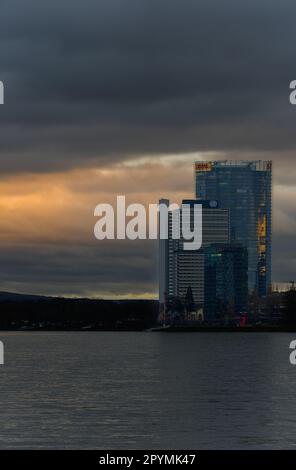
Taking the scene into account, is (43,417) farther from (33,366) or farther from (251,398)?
(33,366)

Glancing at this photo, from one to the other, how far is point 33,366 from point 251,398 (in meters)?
60.1

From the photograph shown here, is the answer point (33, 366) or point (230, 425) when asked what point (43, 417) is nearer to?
point (230, 425)

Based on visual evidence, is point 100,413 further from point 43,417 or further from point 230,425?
point 230,425

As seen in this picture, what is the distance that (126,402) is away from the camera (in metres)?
92.8

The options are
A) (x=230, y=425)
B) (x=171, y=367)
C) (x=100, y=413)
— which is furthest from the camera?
(x=171, y=367)

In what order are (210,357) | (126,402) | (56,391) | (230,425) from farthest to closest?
1. (210,357)
2. (56,391)
3. (126,402)
4. (230,425)

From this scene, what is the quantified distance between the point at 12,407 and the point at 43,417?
7.75 metres

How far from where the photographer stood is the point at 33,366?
501ft
